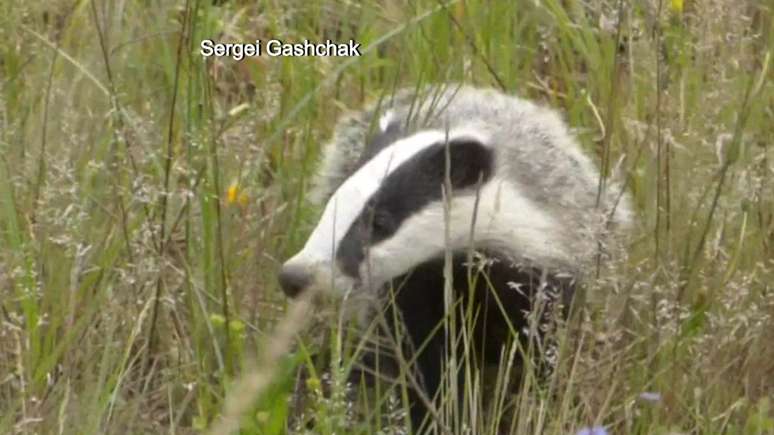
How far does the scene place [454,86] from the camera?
11.3 ft

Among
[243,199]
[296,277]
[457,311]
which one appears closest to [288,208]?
[243,199]

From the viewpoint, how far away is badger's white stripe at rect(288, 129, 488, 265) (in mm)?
2783

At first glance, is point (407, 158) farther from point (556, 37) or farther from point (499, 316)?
point (556, 37)

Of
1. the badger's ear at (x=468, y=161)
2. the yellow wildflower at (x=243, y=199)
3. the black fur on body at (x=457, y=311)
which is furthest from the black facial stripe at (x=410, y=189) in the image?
the yellow wildflower at (x=243, y=199)

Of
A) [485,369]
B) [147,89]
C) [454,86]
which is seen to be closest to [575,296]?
[485,369]

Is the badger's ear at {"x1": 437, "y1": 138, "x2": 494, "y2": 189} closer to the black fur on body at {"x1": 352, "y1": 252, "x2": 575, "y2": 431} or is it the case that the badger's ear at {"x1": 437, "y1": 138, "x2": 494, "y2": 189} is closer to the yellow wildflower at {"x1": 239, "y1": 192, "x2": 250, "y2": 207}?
the black fur on body at {"x1": 352, "y1": 252, "x2": 575, "y2": 431}

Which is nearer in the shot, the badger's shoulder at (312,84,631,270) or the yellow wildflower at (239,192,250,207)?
the badger's shoulder at (312,84,631,270)

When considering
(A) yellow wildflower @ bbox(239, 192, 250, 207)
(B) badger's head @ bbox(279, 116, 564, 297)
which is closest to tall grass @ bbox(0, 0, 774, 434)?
(A) yellow wildflower @ bbox(239, 192, 250, 207)

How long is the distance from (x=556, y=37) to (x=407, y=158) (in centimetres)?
122

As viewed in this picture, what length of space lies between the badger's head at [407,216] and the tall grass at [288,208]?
0.15 meters

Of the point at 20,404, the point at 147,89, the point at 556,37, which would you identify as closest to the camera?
the point at 20,404

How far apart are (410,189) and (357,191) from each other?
0.09 m

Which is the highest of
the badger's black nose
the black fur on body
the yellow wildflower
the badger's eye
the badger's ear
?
the badger's ear

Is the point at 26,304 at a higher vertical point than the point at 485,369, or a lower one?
higher
